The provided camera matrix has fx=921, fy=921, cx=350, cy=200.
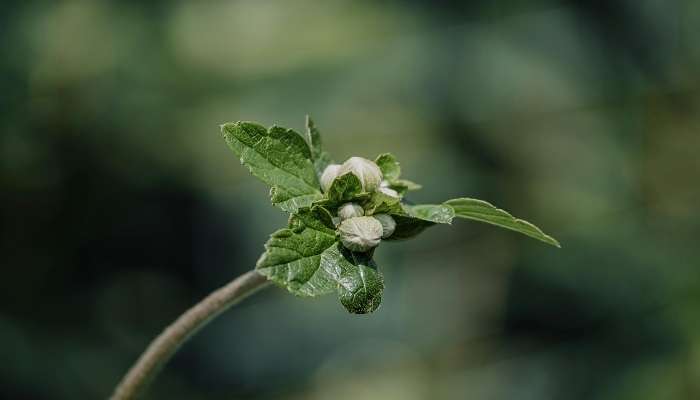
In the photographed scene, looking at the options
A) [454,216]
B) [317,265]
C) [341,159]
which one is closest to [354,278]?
[317,265]

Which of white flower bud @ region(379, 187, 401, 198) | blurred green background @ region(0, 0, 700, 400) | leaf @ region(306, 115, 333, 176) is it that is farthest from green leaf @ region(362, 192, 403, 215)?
blurred green background @ region(0, 0, 700, 400)

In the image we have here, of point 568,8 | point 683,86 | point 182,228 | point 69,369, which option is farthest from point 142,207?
point 683,86

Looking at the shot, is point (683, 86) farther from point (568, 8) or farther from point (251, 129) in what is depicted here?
point (251, 129)

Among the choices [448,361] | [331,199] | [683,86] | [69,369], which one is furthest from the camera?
[683,86]

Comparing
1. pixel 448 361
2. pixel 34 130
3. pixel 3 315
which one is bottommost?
pixel 448 361

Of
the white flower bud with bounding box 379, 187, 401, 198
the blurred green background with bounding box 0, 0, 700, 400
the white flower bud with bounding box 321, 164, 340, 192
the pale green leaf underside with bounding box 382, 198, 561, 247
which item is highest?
the white flower bud with bounding box 321, 164, 340, 192

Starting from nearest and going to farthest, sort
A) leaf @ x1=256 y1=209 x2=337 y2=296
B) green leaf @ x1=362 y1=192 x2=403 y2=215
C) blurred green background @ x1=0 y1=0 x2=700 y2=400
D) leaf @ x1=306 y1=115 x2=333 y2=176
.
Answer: leaf @ x1=256 y1=209 x2=337 y2=296 < green leaf @ x1=362 y1=192 x2=403 y2=215 < leaf @ x1=306 y1=115 x2=333 y2=176 < blurred green background @ x1=0 y1=0 x2=700 y2=400

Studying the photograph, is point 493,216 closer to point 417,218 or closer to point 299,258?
point 417,218

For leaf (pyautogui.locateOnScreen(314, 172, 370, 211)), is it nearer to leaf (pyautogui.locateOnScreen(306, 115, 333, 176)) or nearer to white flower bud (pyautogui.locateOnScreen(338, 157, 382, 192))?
white flower bud (pyautogui.locateOnScreen(338, 157, 382, 192))
